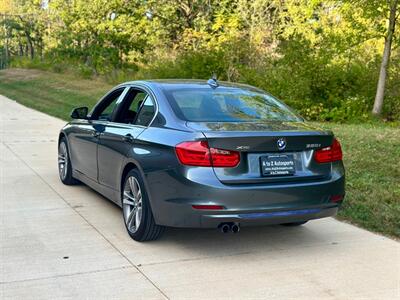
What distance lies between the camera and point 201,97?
528 centimetres

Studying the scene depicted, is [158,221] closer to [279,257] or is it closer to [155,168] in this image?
[155,168]

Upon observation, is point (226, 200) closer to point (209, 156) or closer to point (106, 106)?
point (209, 156)

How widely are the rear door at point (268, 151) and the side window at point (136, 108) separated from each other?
898 mm

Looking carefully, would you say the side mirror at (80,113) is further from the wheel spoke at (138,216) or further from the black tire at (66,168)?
the wheel spoke at (138,216)

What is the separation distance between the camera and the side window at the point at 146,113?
17.0 feet

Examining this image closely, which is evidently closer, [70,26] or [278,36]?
[278,36]

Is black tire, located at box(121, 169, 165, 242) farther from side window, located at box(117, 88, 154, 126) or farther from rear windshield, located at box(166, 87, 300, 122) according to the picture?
rear windshield, located at box(166, 87, 300, 122)

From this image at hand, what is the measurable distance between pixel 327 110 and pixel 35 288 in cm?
1237

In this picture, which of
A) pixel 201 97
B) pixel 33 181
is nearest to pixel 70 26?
pixel 33 181

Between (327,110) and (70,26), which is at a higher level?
(70,26)

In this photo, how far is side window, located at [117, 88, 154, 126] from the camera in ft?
17.4

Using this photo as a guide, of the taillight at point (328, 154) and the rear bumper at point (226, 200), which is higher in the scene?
the taillight at point (328, 154)

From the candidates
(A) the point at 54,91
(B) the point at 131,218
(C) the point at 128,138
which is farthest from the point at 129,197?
(A) the point at 54,91

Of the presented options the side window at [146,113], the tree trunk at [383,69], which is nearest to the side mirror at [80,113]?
the side window at [146,113]
